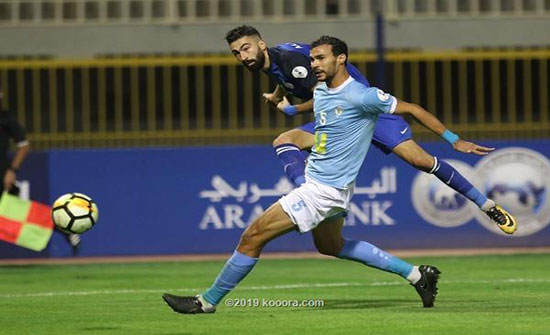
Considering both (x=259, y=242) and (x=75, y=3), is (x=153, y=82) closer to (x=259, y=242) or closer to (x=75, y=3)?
(x=75, y=3)

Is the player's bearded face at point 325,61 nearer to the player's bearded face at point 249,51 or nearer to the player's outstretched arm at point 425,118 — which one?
the player's outstretched arm at point 425,118

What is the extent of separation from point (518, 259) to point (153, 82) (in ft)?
18.4

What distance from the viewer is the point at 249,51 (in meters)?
10.7

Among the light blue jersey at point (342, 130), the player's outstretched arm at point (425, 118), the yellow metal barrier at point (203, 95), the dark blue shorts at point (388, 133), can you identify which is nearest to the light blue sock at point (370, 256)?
the light blue jersey at point (342, 130)

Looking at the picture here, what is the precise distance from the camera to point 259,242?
9328mm

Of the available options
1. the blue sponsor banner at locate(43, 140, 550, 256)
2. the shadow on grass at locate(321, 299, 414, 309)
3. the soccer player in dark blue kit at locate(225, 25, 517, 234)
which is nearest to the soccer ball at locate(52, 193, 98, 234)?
the soccer player in dark blue kit at locate(225, 25, 517, 234)

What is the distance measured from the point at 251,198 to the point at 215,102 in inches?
92.2

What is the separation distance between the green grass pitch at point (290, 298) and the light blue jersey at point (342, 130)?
95 cm

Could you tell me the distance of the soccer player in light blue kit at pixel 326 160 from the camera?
9281mm

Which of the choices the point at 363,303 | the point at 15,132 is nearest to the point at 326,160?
the point at 363,303

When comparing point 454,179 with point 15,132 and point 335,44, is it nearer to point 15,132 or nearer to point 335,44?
point 335,44

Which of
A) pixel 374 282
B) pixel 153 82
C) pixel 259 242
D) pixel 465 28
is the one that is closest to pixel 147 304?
pixel 259 242

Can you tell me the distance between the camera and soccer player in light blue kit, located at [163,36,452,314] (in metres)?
9.28

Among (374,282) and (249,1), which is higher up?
(249,1)
